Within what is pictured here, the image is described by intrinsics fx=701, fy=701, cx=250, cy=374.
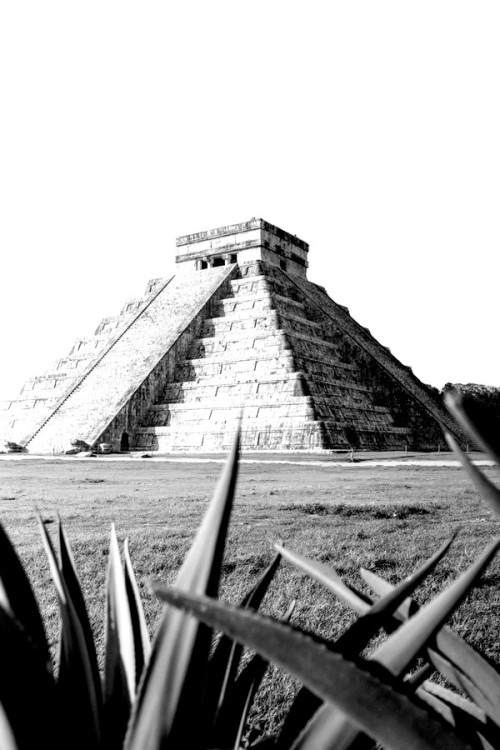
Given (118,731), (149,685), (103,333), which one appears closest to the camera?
(149,685)

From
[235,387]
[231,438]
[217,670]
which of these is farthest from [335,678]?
[235,387]

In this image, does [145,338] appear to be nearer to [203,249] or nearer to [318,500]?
[203,249]

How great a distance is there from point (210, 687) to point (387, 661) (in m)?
0.30

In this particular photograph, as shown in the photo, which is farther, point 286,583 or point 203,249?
point 203,249

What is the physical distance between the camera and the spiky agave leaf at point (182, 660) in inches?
32.3

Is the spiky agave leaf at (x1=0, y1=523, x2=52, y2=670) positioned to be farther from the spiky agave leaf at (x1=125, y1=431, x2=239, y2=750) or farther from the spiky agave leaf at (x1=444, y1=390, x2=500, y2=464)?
the spiky agave leaf at (x1=444, y1=390, x2=500, y2=464)

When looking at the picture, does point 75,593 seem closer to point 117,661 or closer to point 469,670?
point 117,661

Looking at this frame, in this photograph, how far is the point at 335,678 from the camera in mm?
693

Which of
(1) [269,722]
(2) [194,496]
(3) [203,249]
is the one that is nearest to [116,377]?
(3) [203,249]

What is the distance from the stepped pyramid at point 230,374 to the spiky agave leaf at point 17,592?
18.7 metres

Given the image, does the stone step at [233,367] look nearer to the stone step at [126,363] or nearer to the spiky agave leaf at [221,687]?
the stone step at [126,363]

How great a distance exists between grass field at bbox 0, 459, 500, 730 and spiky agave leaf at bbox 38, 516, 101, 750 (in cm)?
23

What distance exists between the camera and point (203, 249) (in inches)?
1240

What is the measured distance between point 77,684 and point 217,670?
206 mm
